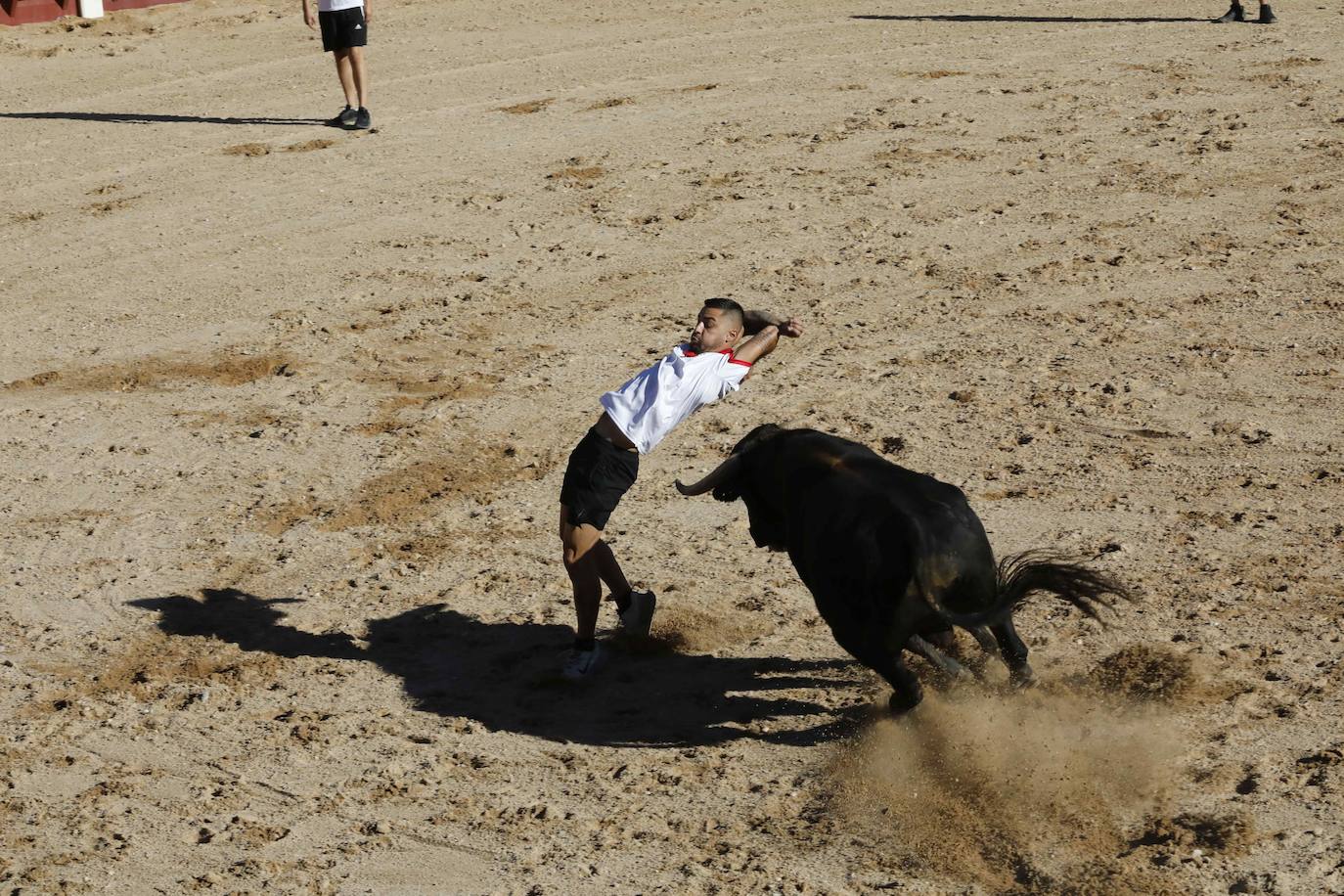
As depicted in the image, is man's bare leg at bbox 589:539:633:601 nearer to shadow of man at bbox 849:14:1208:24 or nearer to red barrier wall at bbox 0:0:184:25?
shadow of man at bbox 849:14:1208:24

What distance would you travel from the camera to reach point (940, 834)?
4.86m

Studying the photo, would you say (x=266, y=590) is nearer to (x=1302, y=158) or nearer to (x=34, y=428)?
(x=34, y=428)

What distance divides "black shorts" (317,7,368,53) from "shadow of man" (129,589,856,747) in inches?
293

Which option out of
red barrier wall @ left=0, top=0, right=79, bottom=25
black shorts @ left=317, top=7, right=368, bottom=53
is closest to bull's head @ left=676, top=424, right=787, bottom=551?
black shorts @ left=317, top=7, right=368, bottom=53

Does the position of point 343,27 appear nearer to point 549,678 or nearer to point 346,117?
point 346,117

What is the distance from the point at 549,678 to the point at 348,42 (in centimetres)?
839

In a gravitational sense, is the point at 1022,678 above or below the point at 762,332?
below

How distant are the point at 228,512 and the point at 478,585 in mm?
1475

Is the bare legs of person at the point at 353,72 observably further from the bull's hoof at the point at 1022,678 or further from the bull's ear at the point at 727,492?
the bull's hoof at the point at 1022,678

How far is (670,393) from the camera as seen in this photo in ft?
18.7

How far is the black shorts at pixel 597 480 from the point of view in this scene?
5785 millimetres

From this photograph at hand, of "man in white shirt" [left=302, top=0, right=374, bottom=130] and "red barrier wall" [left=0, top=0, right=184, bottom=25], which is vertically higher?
"red barrier wall" [left=0, top=0, right=184, bottom=25]

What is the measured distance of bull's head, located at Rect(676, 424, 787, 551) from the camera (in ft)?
18.4

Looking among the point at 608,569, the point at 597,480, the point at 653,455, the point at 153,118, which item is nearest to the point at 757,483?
the point at 597,480
